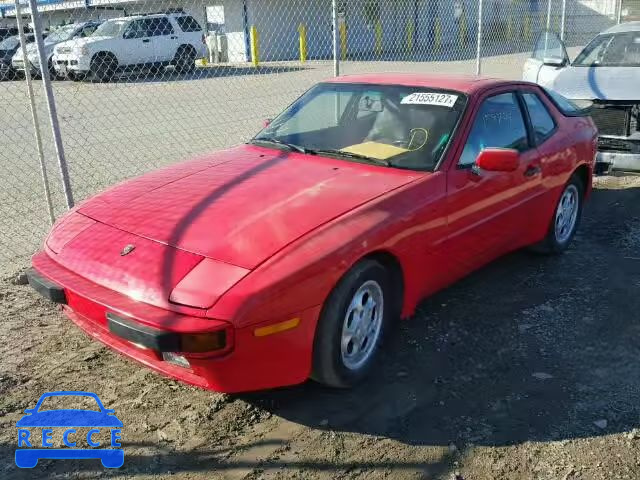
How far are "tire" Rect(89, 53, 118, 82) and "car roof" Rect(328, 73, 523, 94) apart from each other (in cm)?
1418

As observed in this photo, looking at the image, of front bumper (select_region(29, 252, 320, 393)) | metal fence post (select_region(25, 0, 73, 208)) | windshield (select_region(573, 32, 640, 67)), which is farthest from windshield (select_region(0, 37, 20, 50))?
front bumper (select_region(29, 252, 320, 393))

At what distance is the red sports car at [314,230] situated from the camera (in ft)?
9.27

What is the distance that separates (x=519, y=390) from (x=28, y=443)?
2431 mm

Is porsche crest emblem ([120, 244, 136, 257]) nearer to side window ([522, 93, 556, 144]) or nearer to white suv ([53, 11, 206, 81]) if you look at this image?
side window ([522, 93, 556, 144])

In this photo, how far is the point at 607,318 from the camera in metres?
4.19

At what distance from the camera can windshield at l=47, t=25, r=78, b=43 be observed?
19.9 metres

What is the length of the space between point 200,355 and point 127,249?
Answer: 0.74 meters

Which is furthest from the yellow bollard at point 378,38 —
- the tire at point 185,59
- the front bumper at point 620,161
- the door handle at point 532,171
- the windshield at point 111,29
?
the door handle at point 532,171

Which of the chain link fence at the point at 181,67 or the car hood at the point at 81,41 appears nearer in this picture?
the chain link fence at the point at 181,67

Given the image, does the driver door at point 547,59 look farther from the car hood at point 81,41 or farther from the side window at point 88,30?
the side window at point 88,30

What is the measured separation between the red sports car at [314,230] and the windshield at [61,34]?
1764cm

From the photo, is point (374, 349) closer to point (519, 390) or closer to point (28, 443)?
point (519, 390)

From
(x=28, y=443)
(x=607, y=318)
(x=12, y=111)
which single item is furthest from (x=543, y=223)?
(x=12, y=111)

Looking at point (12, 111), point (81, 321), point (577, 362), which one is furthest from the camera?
point (12, 111)
